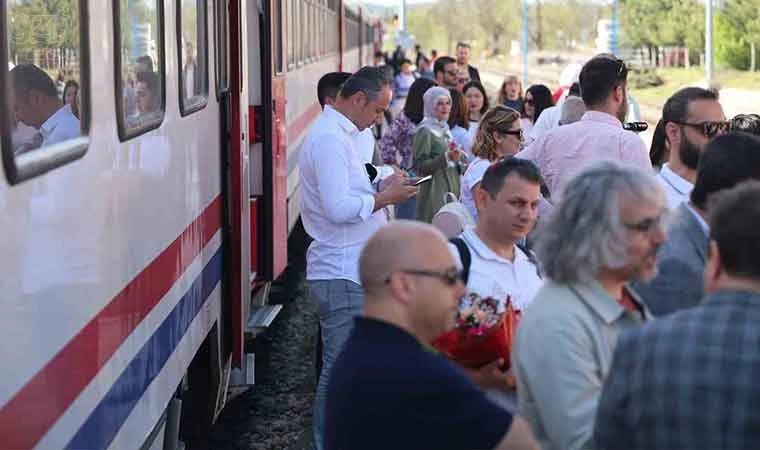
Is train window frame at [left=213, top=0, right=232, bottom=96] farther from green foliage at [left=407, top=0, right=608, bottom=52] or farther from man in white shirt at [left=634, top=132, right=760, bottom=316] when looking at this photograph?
green foliage at [left=407, top=0, right=608, bottom=52]

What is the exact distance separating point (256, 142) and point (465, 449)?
666 cm

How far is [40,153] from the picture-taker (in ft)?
11.5

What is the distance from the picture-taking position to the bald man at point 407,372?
3092mm

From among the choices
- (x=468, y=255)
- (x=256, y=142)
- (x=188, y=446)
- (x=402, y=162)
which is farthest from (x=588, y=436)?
(x=402, y=162)

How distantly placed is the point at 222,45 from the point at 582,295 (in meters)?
4.48

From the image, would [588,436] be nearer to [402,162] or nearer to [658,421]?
[658,421]

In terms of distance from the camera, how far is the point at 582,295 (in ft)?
11.6

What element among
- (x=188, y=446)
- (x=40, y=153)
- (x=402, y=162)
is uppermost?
(x=40, y=153)

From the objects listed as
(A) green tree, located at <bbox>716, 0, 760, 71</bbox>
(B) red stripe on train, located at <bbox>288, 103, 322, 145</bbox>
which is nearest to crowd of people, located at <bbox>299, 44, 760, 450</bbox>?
(B) red stripe on train, located at <bbox>288, 103, 322, 145</bbox>

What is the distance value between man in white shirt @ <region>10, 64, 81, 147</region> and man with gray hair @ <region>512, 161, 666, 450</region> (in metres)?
1.22

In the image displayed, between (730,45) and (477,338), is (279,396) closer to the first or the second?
(477,338)

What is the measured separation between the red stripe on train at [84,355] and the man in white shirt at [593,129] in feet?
5.41

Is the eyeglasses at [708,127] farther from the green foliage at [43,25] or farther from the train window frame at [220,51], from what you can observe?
the train window frame at [220,51]

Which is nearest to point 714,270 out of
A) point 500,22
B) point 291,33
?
point 291,33
